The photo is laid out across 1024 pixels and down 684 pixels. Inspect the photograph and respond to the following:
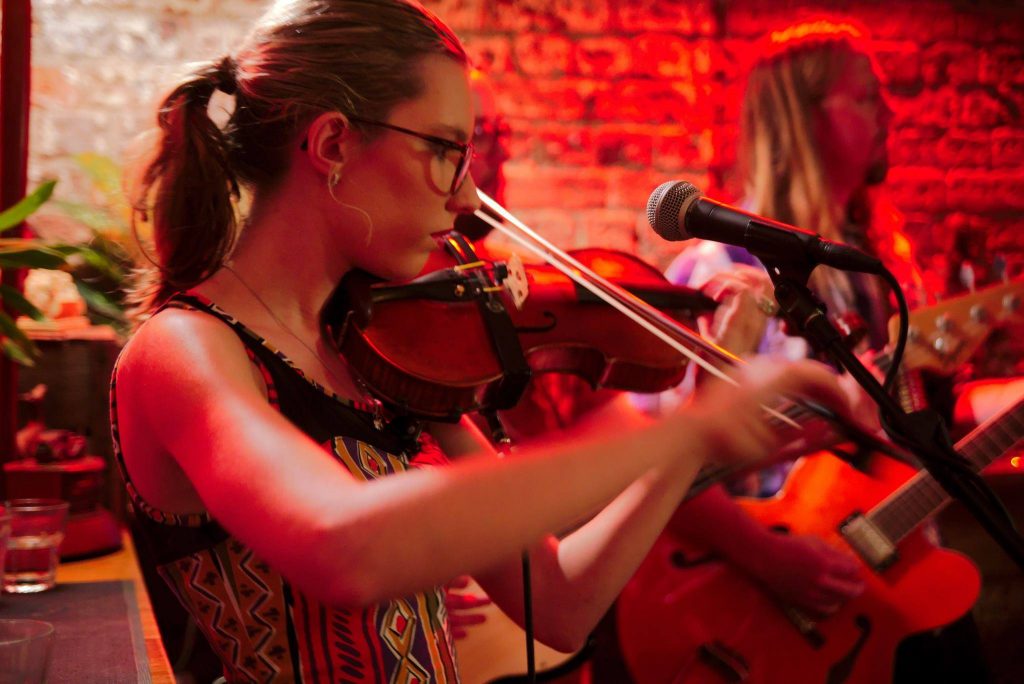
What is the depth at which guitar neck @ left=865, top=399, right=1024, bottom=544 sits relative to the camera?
5.88 ft

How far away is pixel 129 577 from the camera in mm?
1722

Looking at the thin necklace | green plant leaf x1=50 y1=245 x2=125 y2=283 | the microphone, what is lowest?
green plant leaf x1=50 y1=245 x2=125 y2=283

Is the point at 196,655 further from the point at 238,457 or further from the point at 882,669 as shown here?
the point at 238,457

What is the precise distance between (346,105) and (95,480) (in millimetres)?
1259

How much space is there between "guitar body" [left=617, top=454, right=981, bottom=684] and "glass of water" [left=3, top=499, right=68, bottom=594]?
1087 millimetres

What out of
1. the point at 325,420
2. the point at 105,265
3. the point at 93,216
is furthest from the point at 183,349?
the point at 93,216

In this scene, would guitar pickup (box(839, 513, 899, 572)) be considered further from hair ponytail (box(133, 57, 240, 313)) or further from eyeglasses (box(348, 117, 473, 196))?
hair ponytail (box(133, 57, 240, 313))

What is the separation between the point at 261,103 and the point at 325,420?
1.18 feet

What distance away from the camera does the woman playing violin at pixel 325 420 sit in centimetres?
70

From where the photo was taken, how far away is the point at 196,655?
2193 millimetres

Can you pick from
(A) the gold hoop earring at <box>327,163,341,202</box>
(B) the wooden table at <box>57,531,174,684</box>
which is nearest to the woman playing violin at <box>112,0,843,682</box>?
(A) the gold hoop earring at <box>327,163,341,202</box>

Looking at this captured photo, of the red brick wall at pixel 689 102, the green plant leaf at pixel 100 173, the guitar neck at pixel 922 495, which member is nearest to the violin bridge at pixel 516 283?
the guitar neck at pixel 922 495

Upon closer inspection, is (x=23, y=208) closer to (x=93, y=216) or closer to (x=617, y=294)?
(x=93, y=216)

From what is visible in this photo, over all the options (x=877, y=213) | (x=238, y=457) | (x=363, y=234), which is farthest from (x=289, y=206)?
(x=877, y=213)
